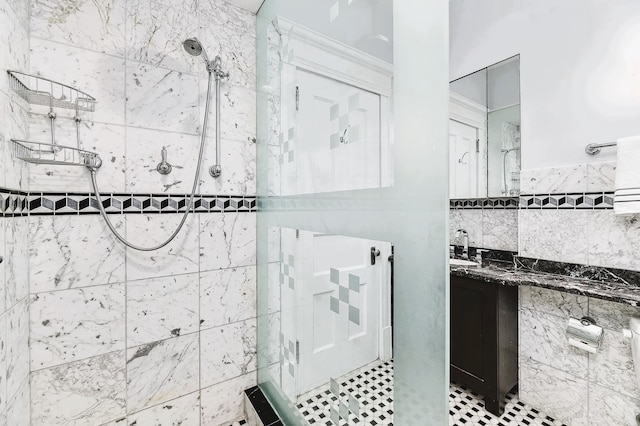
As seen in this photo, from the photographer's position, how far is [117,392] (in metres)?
1.26

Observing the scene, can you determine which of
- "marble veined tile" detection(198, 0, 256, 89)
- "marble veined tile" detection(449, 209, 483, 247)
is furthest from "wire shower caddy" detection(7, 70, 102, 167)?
"marble veined tile" detection(449, 209, 483, 247)

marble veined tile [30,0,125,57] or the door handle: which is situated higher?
marble veined tile [30,0,125,57]

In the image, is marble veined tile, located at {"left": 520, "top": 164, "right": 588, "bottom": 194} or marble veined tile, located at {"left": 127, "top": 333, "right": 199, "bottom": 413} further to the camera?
marble veined tile, located at {"left": 520, "top": 164, "right": 588, "bottom": 194}

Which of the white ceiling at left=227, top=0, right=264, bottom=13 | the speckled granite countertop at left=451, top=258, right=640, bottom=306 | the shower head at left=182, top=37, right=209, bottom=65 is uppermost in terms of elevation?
the white ceiling at left=227, top=0, right=264, bottom=13

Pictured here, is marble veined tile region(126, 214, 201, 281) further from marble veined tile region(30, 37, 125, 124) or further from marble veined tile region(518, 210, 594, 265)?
marble veined tile region(518, 210, 594, 265)

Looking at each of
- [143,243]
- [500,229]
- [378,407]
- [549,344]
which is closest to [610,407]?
[549,344]

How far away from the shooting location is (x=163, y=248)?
138 centimetres

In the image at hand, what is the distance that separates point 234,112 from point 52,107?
0.75 m

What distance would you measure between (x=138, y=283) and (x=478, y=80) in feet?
8.27

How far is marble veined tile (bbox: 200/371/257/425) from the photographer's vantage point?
147 centimetres

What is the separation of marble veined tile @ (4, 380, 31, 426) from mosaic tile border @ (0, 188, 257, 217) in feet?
2.09

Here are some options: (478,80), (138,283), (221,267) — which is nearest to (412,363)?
(221,267)

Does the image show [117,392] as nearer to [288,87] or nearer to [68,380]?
[68,380]

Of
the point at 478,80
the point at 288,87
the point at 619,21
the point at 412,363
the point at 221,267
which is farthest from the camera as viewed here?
the point at 478,80
